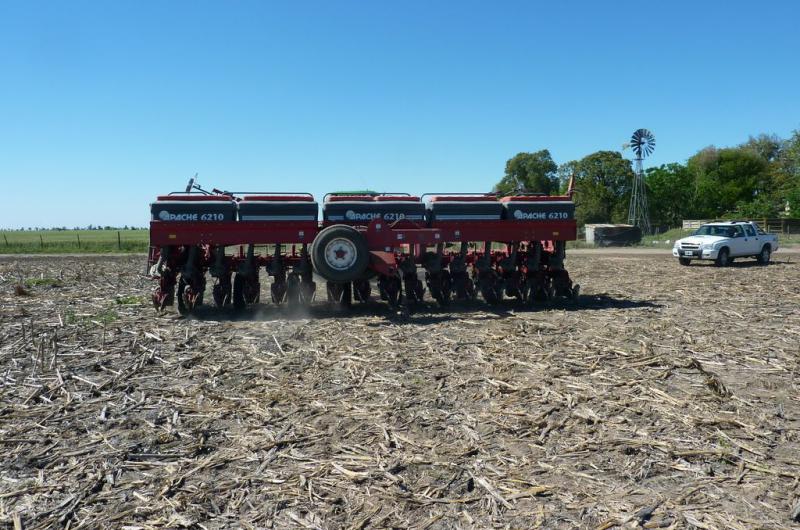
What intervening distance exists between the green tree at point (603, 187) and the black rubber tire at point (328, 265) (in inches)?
2409

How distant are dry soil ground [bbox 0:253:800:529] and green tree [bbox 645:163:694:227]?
2697 inches

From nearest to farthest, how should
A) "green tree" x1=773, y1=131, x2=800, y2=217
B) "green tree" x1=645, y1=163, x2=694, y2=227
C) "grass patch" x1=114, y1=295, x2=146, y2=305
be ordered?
"grass patch" x1=114, y1=295, x2=146, y2=305 → "green tree" x1=773, y1=131, x2=800, y2=217 → "green tree" x1=645, y1=163, x2=694, y2=227

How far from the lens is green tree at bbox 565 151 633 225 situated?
69.9 metres

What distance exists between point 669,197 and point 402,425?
76.6 meters

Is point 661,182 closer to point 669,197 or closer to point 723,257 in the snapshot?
point 669,197

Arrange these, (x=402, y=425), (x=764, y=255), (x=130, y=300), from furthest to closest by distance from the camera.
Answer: (x=764, y=255)
(x=130, y=300)
(x=402, y=425)

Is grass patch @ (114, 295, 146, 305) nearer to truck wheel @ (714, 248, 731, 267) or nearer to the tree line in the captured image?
truck wheel @ (714, 248, 731, 267)

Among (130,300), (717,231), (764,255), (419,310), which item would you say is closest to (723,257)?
(717,231)

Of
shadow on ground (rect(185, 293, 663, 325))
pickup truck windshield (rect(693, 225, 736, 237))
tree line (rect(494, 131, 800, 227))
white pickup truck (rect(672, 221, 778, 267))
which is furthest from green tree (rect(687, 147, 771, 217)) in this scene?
shadow on ground (rect(185, 293, 663, 325))

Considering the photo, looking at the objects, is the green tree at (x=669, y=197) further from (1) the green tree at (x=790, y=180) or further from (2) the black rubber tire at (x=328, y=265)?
(2) the black rubber tire at (x=328, y=265)

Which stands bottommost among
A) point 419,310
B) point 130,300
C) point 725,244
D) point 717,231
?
point 419,310

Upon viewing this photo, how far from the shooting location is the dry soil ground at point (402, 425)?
13.0 ft

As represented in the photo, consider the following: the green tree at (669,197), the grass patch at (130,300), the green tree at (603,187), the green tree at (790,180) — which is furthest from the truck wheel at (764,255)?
the green tree at (669,197)

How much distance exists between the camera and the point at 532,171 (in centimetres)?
7488
